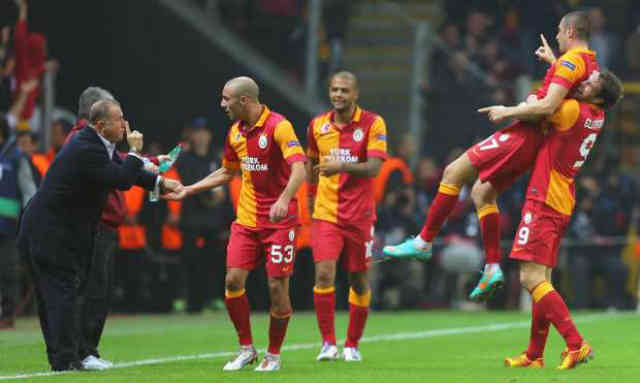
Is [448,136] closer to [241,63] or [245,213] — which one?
[241,63]

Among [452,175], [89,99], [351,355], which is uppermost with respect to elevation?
[89,99]

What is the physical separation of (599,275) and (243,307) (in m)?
11.7

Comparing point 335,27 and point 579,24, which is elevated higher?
point 335,27

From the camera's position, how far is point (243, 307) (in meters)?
11.1

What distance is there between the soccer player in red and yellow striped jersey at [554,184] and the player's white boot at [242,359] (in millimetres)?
2190

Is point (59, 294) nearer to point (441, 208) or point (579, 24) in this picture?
point (441, 208)

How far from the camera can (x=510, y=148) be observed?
10.5 m

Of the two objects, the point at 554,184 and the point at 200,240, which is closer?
the point at 554,184

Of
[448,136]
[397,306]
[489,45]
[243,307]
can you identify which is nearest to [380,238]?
[397,306]

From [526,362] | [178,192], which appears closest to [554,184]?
[526,362]

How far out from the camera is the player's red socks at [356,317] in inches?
477

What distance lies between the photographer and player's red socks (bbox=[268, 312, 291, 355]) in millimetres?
10922

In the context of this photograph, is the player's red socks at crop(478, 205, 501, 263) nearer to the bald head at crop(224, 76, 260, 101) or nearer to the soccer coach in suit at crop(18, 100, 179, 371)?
the bald head at crop(224, 76, 260, 101)

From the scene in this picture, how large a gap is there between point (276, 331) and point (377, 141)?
2102mm
